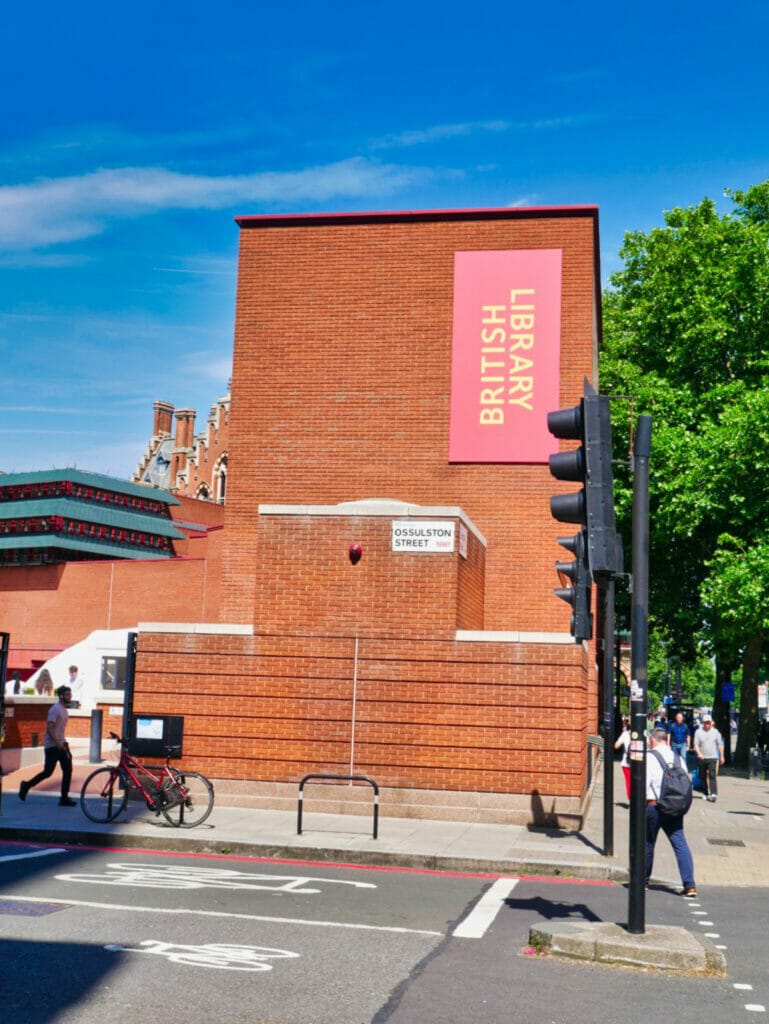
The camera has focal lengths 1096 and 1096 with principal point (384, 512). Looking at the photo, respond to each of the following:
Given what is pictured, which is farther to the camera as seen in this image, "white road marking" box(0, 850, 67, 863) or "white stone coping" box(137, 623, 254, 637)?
"white stone coping" box(137, 623, 254, 637)

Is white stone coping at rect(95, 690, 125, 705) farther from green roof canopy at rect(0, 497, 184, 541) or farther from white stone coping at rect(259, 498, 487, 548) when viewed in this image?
white stone coping at rect(259, 498, 487, 548)

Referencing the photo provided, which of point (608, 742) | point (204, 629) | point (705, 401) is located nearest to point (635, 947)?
point (608, 742)

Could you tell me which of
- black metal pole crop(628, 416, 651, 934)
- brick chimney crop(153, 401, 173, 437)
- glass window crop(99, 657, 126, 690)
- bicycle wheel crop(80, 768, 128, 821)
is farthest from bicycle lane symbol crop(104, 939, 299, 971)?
brick chimney crop(153, 401, 173, 437)

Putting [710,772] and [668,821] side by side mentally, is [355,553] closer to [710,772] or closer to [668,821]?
[668,821]

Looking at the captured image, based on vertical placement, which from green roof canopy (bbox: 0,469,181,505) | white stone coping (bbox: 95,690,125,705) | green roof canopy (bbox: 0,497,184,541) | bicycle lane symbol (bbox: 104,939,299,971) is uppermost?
green roof canopy (bbox: 0,469,181,505)

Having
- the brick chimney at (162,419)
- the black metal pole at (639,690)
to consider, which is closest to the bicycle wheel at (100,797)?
the black metal pole at (639,690)

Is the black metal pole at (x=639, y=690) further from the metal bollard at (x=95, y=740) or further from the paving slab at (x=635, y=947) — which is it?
the metal bollard at (x=95, y=740)

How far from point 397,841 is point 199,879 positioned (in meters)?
3.32

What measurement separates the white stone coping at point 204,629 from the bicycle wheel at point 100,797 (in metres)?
2.90

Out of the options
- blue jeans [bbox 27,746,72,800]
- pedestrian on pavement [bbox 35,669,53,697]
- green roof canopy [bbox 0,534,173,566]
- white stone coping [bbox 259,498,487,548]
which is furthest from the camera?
green roof canopy [bbox 0,534,173,566]

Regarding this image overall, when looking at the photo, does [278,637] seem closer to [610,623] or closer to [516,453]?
[610,623]

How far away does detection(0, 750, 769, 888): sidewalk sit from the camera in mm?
12977

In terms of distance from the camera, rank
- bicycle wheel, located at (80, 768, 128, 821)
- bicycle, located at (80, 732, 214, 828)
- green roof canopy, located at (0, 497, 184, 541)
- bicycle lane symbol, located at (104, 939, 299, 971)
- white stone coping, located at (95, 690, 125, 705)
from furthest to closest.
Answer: green roof canopy, located at (0, 497, 184, 541), white stone coping, located at (95, 690, 125, 705), bicycle wheel, located at (80, 768, 128, 821), bicycle, located at (80, 732, 214, 828), bicycle lane symbol, located at (104, 939, 299, 971)

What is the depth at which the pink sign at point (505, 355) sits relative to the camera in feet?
74.7
